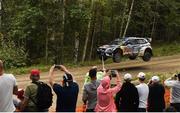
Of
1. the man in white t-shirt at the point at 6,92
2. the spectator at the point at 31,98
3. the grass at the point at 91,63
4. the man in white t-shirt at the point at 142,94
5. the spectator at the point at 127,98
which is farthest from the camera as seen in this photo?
the grass at the point at 91,63

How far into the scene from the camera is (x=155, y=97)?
12609 millimetres

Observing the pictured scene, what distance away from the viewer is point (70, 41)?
44.9m

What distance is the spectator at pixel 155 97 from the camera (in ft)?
41.1

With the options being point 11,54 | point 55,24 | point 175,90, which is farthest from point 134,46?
point 175,90

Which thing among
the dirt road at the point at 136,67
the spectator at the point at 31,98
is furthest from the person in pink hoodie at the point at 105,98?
the dirt road at the point at 136,67

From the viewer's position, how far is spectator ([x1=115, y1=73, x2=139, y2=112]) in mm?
11633

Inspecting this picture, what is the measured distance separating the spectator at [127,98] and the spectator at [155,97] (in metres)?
0.89

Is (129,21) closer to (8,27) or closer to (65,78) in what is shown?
(8,27)

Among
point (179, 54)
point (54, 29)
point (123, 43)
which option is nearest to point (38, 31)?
point (54, 29)

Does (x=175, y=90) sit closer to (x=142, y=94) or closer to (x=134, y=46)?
(x=142, y=94)

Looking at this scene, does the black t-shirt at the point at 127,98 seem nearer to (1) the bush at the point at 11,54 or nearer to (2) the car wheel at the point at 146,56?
(2) the car wheel at the point at 146,56

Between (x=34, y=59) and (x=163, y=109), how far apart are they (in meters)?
31.9

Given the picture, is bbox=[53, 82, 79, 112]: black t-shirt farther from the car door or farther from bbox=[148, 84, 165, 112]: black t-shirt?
the car door

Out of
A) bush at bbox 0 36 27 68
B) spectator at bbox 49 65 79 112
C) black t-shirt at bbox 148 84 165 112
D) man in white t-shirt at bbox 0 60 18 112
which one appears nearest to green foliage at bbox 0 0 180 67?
bush at bbox 0 36 27 68
